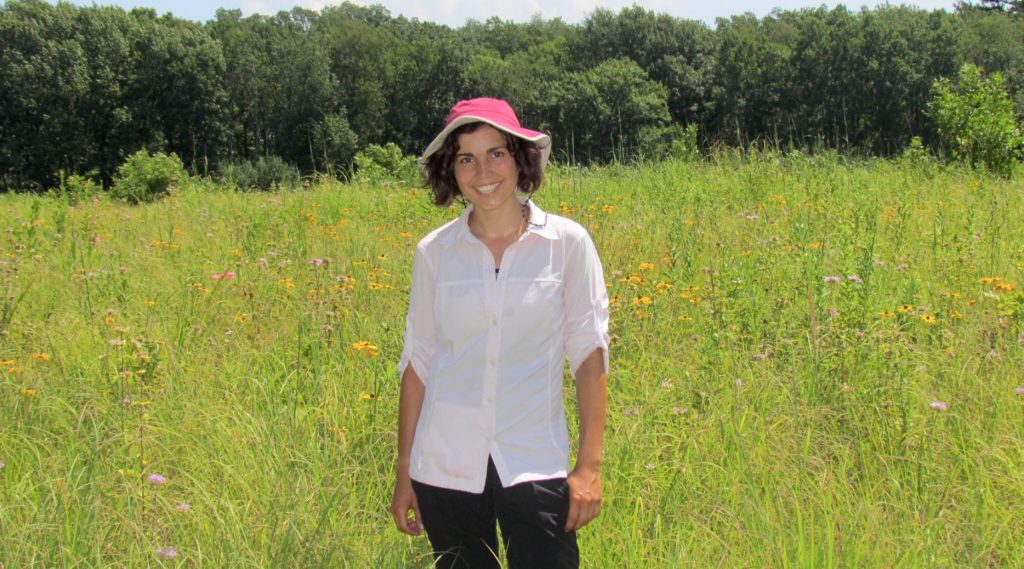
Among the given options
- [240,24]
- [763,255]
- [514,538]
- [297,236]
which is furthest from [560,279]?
[240,24]

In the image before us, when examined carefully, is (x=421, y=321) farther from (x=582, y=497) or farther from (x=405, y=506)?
(x=582, y=497)

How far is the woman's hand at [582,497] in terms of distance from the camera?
1.71 metres

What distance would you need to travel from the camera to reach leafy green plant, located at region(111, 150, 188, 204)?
1284 cm

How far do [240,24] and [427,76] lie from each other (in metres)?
17.7

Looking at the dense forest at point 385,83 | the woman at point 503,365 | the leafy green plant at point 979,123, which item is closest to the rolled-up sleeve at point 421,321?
the woman at point 503,365

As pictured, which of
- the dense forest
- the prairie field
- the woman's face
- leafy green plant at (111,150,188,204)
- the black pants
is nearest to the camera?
the black pants

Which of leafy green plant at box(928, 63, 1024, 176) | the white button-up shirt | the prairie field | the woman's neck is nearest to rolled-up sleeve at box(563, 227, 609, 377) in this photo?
the white button-up shirt

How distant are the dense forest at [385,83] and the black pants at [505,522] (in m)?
34.3

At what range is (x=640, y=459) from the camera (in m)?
2.65

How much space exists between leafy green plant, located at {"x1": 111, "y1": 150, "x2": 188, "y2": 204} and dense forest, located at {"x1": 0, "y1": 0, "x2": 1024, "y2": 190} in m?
20.2

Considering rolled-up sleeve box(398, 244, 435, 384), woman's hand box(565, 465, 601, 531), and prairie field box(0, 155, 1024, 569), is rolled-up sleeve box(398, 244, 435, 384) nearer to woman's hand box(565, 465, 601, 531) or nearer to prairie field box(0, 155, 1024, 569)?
woman's hand box(565, 465, 601, 531)

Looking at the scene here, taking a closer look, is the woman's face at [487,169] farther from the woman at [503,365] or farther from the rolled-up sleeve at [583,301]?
the rolled-up sleeve at [583,301]

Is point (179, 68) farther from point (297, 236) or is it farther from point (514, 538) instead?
point (514, 538)

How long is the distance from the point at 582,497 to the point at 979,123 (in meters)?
8.95
